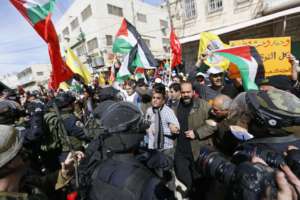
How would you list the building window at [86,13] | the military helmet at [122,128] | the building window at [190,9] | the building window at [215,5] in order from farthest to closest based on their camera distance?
the building window at [86,13] < the building window at [190,9] < the building window at [215,5] < the military helmet at [122,128]

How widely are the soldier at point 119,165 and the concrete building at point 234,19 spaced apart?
10.1 metres

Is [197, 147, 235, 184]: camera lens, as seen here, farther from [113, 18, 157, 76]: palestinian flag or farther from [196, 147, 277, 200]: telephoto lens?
[113, 18, 157, 76]: palestinian flag

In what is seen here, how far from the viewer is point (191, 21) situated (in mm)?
13883

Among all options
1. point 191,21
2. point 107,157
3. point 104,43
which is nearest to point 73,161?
point 107,157

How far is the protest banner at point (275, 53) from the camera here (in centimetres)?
416

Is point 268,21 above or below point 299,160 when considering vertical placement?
above

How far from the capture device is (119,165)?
1.31 m

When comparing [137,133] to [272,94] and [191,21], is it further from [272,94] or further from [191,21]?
[191,21]

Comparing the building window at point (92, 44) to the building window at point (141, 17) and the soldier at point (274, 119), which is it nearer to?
the building window at point (141, 17)

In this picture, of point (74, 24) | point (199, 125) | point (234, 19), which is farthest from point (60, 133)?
point (74, 24)

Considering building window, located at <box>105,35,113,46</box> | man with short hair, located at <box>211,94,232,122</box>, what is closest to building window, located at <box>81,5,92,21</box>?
building window, located at <box>105,35,113,46</box>

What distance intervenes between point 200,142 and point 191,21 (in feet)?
41.8

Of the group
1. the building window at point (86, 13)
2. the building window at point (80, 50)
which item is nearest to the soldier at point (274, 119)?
the building window at point (86, 13)

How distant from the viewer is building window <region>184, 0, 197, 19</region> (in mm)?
13594
